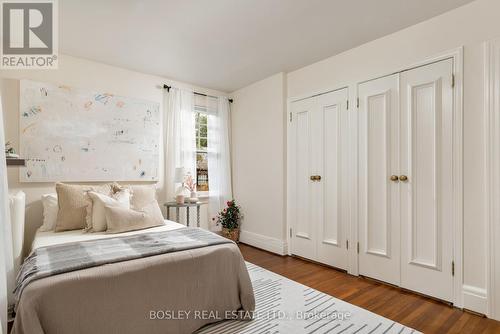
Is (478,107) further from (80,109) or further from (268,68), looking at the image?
(80,109)

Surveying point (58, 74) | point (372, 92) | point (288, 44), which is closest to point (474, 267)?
point (372, 92)

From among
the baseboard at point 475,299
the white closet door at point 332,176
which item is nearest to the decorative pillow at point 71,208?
the white closet door at point 332,176

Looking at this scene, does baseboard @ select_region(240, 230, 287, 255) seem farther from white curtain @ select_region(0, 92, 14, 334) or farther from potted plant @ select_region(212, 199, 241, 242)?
white curtain @ select_region(0, 92, 14, 334)

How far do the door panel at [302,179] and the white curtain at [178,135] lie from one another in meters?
1.56

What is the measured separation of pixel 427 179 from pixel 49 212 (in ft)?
12.1

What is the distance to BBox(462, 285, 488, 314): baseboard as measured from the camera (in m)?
2.05

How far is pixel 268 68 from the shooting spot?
3559 millimetres

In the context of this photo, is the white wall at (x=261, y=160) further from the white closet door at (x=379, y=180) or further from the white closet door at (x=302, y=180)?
the white closet door at (x=379, y=180)

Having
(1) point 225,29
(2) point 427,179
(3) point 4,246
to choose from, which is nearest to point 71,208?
(3) point 4,246

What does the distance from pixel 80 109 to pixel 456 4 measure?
3.91 metres

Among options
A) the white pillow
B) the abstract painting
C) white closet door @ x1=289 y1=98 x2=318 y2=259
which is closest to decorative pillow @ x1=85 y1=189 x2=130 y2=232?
the white pillow

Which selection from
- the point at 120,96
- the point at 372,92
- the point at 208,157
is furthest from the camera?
the point at 208,157

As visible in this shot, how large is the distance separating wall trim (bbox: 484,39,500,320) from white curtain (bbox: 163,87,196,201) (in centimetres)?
341

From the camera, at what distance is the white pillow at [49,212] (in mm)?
2668
